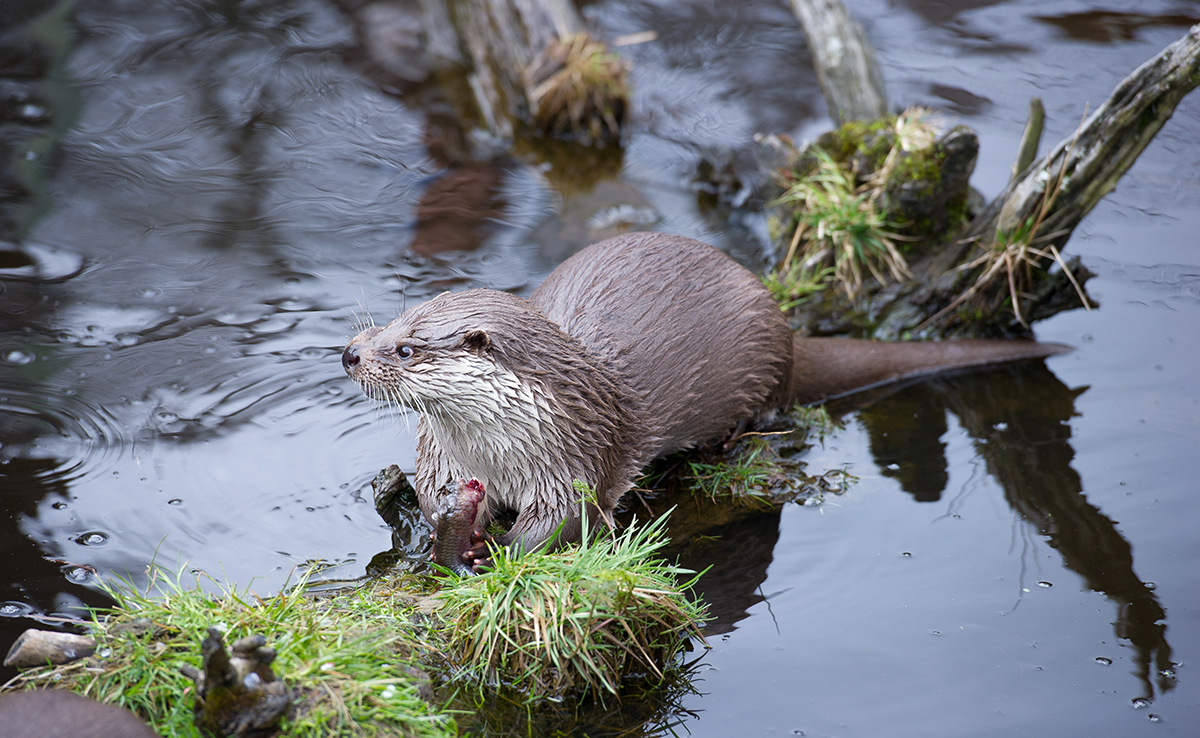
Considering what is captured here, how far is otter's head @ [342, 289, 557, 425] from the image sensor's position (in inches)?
114

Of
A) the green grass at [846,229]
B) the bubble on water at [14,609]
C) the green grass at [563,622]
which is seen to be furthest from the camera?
the green grass at [846,229]

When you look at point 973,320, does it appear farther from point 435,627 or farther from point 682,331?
point 435,627

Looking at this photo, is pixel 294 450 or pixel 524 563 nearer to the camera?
pixel 524 563

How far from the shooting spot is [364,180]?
19.0 feet

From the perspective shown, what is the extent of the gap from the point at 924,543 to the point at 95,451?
2.87 metres

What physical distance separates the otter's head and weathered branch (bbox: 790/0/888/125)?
2.95m

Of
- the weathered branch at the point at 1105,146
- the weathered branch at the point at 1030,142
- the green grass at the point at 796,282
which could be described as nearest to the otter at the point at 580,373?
the green grass at the point at 796,282

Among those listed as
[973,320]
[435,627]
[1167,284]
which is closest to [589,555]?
[435,627]

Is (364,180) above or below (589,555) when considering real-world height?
below

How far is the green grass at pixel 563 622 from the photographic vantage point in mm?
2635

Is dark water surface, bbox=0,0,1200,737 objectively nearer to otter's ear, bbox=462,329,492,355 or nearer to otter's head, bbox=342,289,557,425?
otter's head, bbox=342,289,557,425

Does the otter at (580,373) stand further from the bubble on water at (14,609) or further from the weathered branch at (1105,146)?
the weathered branch at (1105,146)

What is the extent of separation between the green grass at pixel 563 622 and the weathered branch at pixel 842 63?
3.25 m

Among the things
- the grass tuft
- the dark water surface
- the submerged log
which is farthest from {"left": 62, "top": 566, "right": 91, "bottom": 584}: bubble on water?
the grass tuft
